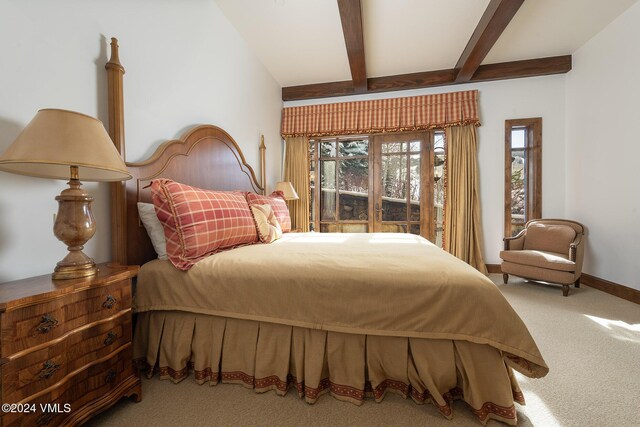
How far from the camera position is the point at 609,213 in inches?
110

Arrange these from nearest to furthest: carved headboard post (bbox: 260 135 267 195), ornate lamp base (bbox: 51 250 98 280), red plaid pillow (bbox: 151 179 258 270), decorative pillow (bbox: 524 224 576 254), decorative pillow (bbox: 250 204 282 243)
Answer: ornate lamp base (bbox: 51 250 98 280) < red plaid pillow (bbox: 151 179 258 270) < decorative pillow (bbox: 250 204 282 243) < decorative pillow (bbox: 524 224 576 254) < carved headboard post (bbox: 260 135 267 195)

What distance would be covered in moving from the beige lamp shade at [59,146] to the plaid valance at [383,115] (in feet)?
10.5

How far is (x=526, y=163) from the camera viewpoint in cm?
367

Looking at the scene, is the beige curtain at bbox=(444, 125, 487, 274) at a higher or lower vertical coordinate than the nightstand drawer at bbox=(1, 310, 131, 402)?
higher

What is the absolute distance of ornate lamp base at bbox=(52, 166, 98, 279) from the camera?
102 centimetres

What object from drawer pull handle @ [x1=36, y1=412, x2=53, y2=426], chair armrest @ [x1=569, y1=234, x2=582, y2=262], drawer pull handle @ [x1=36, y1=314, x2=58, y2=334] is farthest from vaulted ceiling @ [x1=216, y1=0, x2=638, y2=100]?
drawer pull handle @ [x1=36, y1=412, x2=53, y2=426]

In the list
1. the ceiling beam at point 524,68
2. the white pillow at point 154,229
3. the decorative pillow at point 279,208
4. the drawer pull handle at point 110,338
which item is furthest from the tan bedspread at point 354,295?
the ceiling beam at point 524,68

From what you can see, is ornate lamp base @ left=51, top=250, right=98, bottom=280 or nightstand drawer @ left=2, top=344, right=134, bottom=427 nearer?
nightstand drawer @ left=2, top=344, right=134, bottom=427

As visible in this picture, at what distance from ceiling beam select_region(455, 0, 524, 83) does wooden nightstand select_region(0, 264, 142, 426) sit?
3.36 metres

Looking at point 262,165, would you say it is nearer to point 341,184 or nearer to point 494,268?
point 341,184

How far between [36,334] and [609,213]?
4484mm

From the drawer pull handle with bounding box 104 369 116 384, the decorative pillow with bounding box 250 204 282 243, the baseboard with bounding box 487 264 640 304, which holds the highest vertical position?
the decorative pillow with bounding box 250 204 282 243

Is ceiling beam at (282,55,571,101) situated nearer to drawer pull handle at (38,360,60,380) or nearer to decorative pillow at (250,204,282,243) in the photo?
decorative pillow at (250,204,282,243)

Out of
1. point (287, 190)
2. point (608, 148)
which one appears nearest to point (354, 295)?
point (287, 190)
